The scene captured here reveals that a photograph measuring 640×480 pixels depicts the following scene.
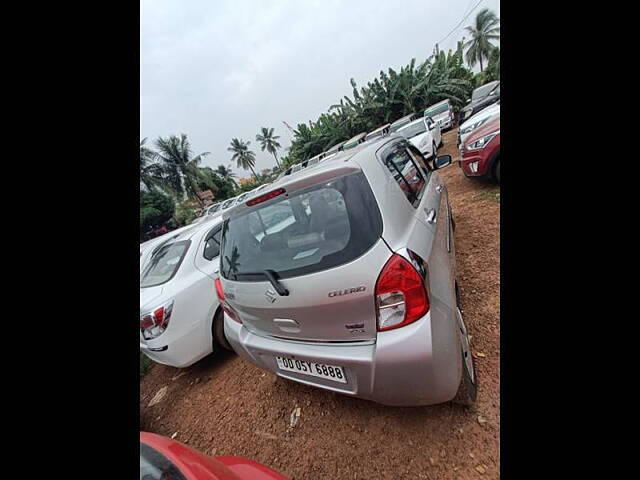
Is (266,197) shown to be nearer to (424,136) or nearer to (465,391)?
(465,391)

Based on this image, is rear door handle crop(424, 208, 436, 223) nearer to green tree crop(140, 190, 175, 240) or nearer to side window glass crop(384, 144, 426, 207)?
side window glass crop(384, 144, 426, 207)

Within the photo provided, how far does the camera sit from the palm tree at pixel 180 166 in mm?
25266

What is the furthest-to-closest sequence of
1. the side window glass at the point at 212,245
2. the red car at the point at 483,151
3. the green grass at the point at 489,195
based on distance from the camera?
the green grass at the point at 489,195 < the red car at the point at 483,151 < the side window glass at the point at 212,245

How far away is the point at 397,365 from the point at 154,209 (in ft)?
82.4

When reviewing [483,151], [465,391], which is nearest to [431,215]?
[465,391]

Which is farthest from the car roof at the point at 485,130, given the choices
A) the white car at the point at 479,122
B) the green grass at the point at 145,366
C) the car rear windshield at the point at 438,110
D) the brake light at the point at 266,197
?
the car rear windshield at the point at 438,110

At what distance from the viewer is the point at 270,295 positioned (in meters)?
1.37

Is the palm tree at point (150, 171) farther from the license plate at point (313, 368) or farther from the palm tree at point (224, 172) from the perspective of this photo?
the license plate at point (313, 368)

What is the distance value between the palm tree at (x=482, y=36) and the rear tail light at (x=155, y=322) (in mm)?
39888

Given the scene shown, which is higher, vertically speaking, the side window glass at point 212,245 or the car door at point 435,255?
the side window glass at point 212,245
